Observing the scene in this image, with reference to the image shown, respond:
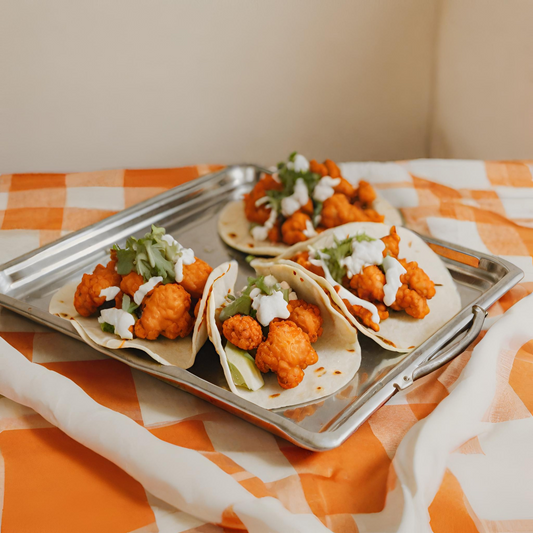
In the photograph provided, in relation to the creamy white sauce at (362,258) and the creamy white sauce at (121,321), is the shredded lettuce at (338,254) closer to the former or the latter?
the creamy white sauce at (362,258)

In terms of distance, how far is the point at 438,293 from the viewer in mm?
1487

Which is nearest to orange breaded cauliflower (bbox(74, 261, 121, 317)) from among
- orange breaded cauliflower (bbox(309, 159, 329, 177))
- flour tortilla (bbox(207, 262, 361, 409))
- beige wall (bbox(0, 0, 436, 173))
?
flour tortilla (bbox(207, 262, 361, 409))

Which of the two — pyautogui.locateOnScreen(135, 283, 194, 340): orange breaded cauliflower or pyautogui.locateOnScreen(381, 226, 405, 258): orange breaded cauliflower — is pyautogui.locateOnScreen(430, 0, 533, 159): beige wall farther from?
pyautogui.locateOnScreen(135, 283, 194, 340): orange breaded cauliflower

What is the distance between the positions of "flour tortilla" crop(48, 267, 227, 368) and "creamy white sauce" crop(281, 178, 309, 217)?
48 centimetres

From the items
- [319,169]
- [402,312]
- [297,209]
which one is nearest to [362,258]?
[402,312]

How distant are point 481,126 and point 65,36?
1.69 m

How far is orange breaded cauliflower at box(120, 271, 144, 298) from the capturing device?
1310 millimetres

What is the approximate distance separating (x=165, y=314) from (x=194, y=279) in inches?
4.3

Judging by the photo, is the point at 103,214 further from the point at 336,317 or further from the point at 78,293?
the point at 336,317

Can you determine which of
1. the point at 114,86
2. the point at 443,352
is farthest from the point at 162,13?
the point at 443,352

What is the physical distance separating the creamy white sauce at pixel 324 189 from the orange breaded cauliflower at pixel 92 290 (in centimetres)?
67

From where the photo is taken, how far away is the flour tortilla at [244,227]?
5.70ft

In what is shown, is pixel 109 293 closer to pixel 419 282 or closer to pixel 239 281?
pixel 239 281

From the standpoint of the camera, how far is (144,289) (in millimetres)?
1289
